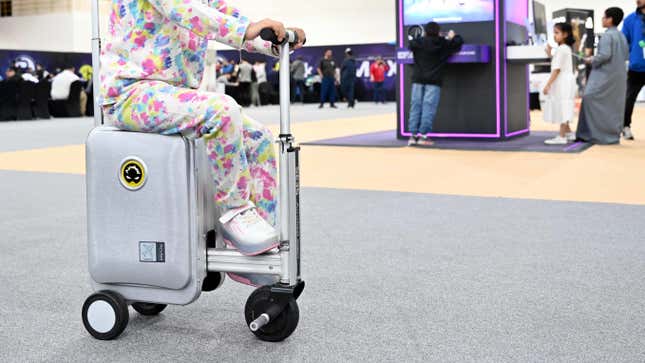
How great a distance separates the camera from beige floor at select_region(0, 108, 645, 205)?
5.09 meters

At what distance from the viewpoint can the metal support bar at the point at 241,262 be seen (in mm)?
2127

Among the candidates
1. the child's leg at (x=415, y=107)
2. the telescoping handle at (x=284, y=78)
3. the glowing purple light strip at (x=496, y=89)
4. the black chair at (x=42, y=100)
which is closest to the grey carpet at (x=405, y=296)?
the telescoping handle at (x=284, y=78)

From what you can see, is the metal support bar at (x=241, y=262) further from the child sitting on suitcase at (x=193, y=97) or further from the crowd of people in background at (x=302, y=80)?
the crowd of people in background at (x=302, y=80)

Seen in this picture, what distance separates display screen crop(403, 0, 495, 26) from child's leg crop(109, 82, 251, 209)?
659cm

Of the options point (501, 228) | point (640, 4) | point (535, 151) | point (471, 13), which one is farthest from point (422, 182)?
point (640, 4)

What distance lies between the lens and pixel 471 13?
8.35 m

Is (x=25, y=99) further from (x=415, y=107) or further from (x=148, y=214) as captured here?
(x=148, y=214)

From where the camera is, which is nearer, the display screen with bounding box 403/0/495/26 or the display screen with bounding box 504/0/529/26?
the display screen with bounding box 403/0/495/26

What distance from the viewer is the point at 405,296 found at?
2.60 meters

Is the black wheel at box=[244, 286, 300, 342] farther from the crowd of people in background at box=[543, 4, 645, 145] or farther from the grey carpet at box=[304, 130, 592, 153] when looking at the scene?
the crowd of people in background at box=[543, 4, 645, 145]

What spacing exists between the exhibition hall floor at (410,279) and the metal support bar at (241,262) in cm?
19

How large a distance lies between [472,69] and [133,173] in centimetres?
672

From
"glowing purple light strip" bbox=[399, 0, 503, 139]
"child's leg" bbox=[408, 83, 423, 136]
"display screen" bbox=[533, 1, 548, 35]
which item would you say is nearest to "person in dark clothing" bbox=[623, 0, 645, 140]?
"glowing purple light strip" bbox=[399, 0, 503, 139]

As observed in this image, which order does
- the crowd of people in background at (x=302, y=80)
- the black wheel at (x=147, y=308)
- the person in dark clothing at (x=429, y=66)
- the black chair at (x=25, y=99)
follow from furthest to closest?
1. the crowd of people in background at (x=302, y=80)
2. the black chair at (x=25, y=99)
3. the person in dark clothing at (x=429, y=66)
4. the black wheel at (x=147, y=308)
